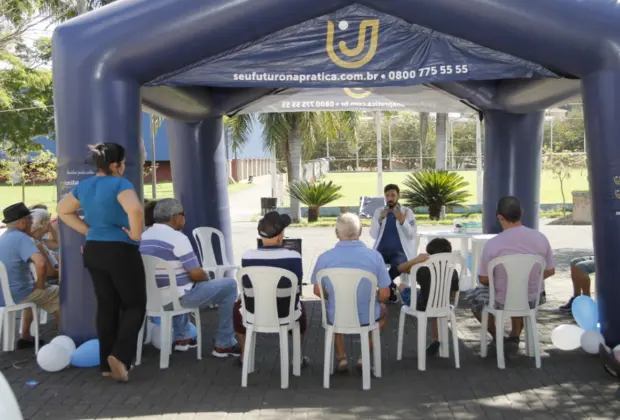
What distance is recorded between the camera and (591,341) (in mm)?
5973

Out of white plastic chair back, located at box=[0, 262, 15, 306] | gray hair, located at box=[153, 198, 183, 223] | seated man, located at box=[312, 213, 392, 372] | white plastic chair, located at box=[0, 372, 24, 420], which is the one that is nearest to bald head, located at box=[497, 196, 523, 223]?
seated man, located at box=[312, 213, 392, 372]

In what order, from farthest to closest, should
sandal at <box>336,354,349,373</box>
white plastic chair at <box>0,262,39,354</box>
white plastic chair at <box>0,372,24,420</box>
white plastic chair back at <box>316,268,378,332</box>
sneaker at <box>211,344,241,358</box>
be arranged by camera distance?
sneaker at <box>211,344,241,358</box>
white plastic chair at <box>0,262,39,354</box>
sandal at <box>336,354,349,373</box>
white plastic chair back at <box>316,268,378,332</box>
white plastic chair at <box>0,372,24,420</box>

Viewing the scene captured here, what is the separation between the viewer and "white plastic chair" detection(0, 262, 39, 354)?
6205 millimetres

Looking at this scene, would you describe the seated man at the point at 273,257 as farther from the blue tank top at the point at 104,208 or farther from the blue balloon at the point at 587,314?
the blue balloon at the point at 587,314

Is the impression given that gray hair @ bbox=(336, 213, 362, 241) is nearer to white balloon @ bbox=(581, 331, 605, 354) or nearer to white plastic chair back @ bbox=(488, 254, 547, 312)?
white plastic chair back @ bbox=(488, 254, 547, 312)

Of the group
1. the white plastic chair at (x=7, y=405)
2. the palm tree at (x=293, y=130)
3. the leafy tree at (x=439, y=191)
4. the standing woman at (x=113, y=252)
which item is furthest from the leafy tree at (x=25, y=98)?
the white plastic chair at (x=7, y=405)

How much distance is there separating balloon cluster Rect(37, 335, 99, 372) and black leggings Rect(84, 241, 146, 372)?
0.35 metres

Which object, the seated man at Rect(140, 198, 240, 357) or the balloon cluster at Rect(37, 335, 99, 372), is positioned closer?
the balloon cluster at Rect(37, 335, 99, 372)

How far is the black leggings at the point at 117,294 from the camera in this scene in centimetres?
545

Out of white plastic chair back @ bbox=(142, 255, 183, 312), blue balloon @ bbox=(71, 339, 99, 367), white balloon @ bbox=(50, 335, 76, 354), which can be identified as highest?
white plastic chair back @ bbox=(142, 255, 183, 312)

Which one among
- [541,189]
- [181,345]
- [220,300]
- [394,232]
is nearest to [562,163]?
[541,189]

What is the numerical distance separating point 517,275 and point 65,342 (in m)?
3.63

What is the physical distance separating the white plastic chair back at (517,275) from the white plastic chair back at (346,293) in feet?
3.71

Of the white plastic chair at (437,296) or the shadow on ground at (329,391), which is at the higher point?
the white plastic chair at (437,296)
